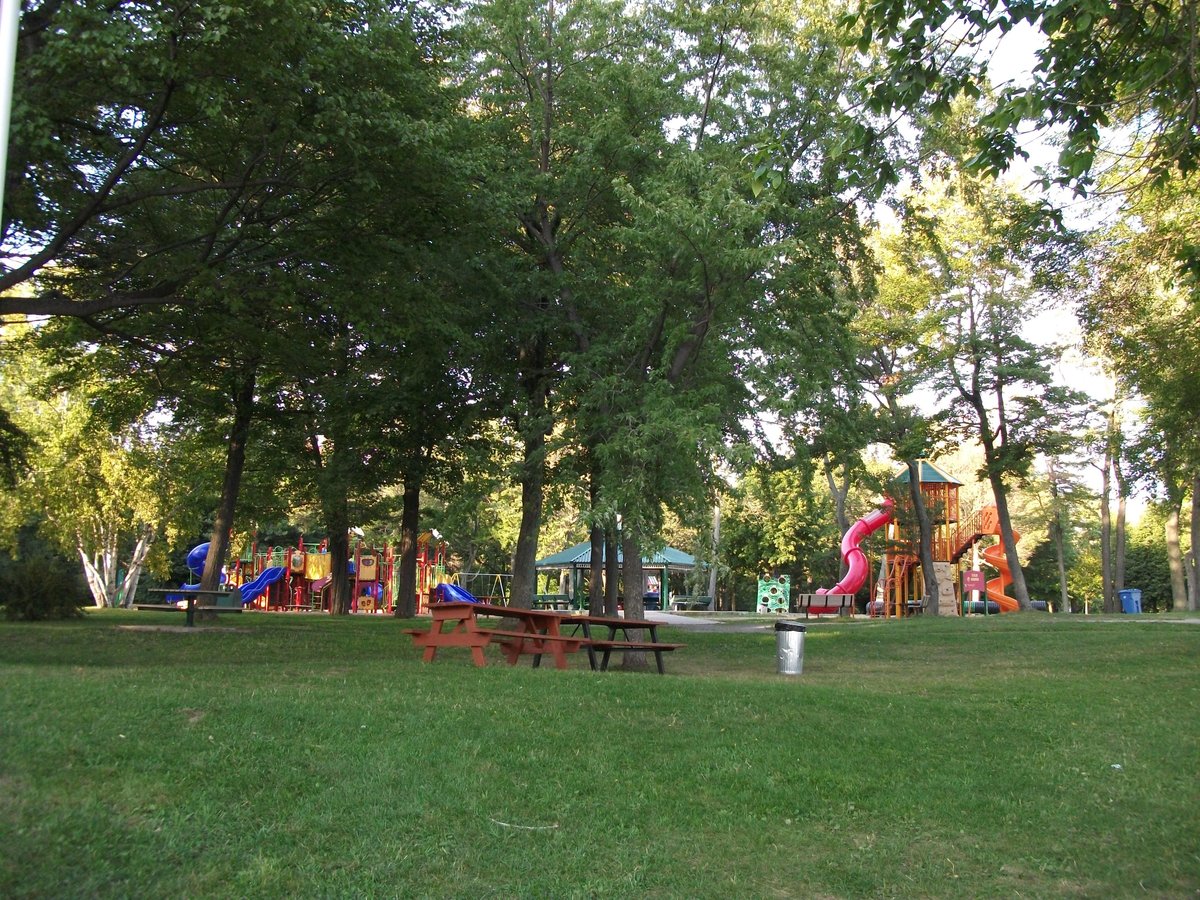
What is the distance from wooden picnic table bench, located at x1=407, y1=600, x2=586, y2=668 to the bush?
38.4 ft

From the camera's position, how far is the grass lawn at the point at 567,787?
4.80 meters

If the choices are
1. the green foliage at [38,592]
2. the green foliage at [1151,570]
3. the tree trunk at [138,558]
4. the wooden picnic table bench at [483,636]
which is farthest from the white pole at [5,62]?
the green foliage at [1151,570]

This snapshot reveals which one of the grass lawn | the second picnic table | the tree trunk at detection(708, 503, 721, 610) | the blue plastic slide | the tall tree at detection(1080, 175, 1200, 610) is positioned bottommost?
the grass lawn

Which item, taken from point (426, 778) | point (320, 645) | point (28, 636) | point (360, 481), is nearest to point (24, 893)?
point (426, 778)

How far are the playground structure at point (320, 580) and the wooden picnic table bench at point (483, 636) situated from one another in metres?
24.6

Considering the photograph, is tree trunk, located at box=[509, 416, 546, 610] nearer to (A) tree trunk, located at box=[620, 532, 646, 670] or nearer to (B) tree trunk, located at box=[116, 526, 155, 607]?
(A) tree trunk, located at box=[620, 532, 646, 670]

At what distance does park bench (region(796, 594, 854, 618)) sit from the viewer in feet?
107

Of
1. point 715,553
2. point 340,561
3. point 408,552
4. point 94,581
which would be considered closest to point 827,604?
point 408,552

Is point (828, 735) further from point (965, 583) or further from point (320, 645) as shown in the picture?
point (965, 583)

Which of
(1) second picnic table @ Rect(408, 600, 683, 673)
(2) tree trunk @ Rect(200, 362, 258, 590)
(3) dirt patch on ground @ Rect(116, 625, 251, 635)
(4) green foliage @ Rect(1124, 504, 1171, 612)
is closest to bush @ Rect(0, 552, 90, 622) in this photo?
(2) tree trunk @ Rect(200, 362, 258, 590)

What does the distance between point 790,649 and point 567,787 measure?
708 cm

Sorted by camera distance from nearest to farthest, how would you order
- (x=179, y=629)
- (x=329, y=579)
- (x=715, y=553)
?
(x=715, y=553) < (x=179, y=629) < (x=329, y=579)

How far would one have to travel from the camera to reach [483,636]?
11.2 metres

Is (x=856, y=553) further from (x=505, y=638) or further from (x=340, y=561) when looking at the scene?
(x=505, y=638)
